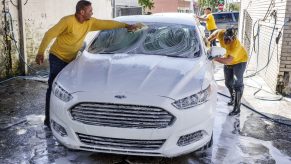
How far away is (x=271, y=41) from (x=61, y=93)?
5657 mm

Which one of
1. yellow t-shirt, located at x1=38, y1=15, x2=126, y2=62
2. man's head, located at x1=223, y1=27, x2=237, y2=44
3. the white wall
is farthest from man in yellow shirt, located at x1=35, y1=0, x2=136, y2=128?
the white wall

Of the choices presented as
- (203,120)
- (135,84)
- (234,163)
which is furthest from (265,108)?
(135,84)

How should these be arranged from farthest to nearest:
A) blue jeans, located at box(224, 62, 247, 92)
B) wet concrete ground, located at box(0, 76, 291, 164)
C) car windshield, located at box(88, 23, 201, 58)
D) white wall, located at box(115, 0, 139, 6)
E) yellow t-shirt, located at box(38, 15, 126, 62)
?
white wall, located at box(115, 0, 139, 6), blue jeans, located at box(224, 62, 247, 92), car windshield, located at box(88, 23, 201, 58), yellow t-shirt, located at box(38, 15, 126, 62), wet concrete ground, located at box(0, 76, 291, 164)

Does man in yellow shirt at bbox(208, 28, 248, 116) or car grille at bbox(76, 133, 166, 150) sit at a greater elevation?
man in yellow shirt at bbox(208, 28, 248, 116)

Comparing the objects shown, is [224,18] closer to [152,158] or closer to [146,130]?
[152,158]

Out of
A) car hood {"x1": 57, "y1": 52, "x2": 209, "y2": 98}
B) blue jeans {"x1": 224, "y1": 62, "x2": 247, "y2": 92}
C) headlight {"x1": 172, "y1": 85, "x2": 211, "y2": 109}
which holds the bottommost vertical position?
blue jeans {"x1": 224, "y1": 62, "x2": 247, "y2": 92}

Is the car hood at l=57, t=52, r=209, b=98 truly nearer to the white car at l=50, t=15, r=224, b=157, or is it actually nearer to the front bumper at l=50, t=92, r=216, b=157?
the white car at l=50, t=15, r=224, b=157

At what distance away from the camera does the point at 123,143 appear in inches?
134

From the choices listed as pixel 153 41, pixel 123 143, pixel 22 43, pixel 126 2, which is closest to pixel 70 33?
pixel 153 41

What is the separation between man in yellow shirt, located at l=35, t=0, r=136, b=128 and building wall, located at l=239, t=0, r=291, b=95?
11.8 feet

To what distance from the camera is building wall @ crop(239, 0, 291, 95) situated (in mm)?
6953

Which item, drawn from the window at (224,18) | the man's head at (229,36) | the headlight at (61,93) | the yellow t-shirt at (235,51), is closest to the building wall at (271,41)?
the yellow t-shirt at (235,51)

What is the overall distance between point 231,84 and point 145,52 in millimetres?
2114

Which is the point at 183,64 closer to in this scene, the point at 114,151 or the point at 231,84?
the point at 114,151
